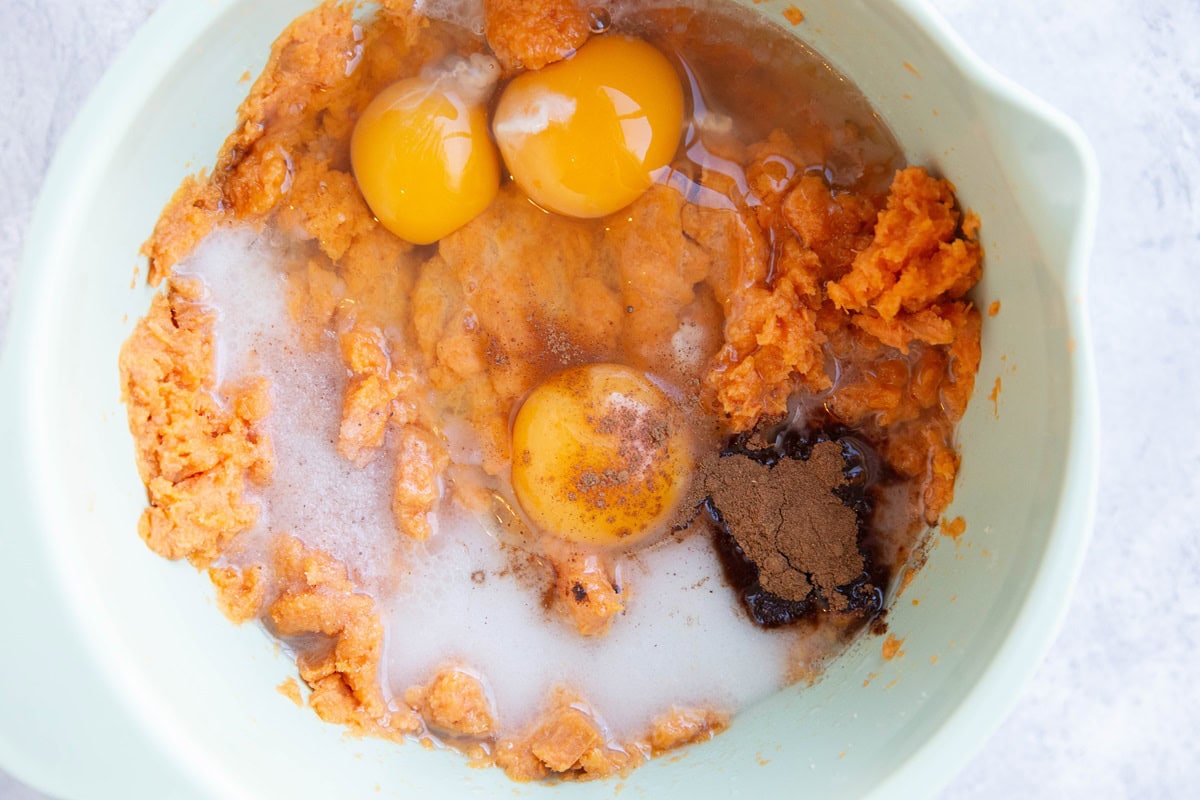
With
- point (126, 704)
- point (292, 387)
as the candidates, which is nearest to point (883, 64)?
point (292, 387)

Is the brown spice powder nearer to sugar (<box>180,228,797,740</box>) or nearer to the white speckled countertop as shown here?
sugar (<box>180,228,797,740</box>)

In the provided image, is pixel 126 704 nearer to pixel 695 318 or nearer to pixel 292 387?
pixel 292 387

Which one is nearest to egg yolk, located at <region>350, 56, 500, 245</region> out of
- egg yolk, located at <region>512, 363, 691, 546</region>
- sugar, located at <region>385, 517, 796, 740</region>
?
egg yolk, located at <region>512, 363, 691, 546</region>

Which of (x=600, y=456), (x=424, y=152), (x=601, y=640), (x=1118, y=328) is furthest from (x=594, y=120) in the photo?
(x=1118, y=328)

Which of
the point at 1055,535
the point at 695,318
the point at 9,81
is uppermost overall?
the point at 1055,535

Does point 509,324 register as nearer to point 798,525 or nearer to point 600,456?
point 600,456
